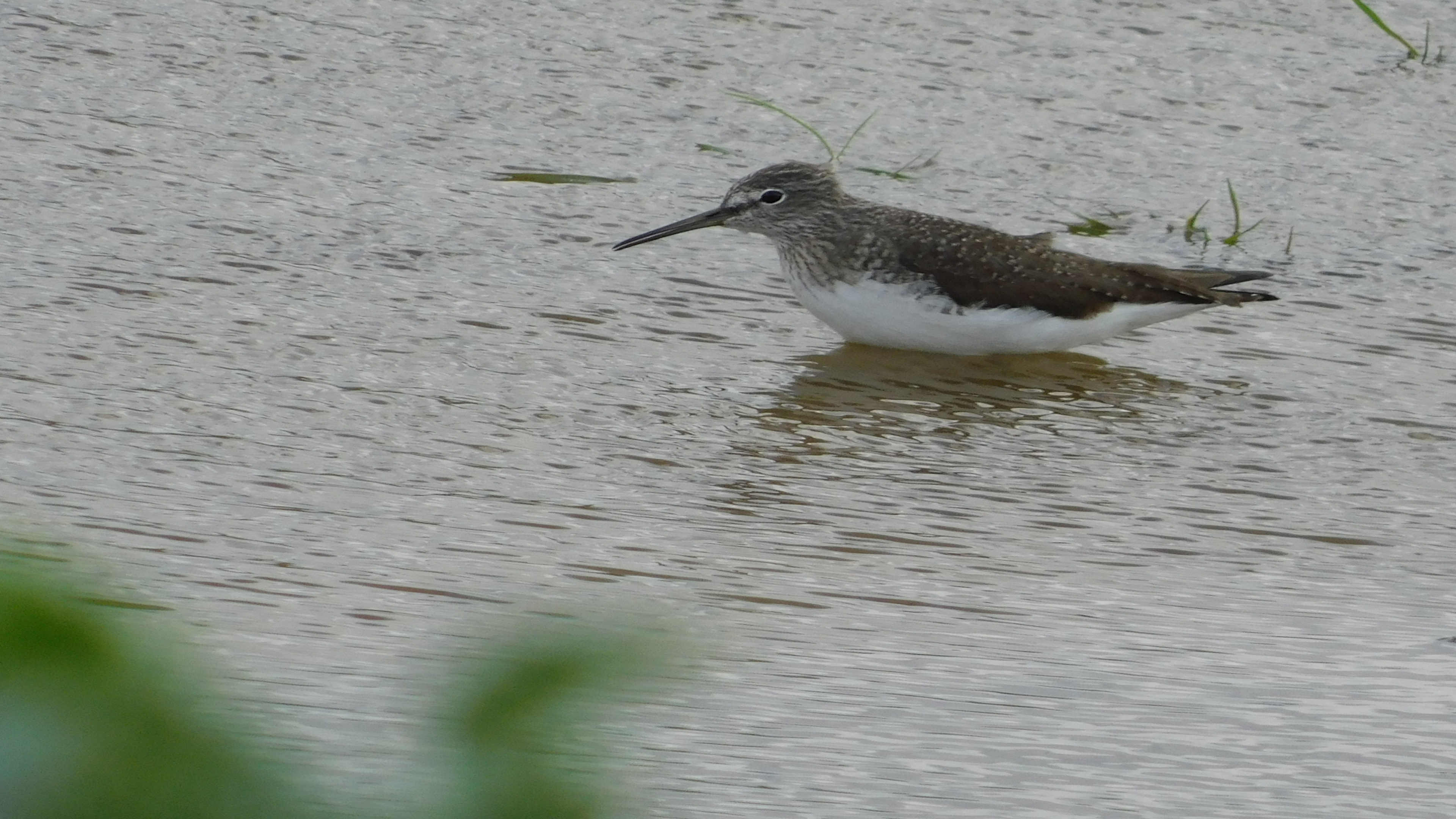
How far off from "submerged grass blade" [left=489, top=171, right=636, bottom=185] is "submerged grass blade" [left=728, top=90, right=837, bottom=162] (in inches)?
25.9

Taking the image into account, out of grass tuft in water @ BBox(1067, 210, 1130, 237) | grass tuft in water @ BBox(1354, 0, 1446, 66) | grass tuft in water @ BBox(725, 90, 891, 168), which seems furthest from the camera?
grass tuft in water @ BBox(1354, 0, 1446, 66)

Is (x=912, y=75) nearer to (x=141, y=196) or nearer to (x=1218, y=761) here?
(x=141, y=196)

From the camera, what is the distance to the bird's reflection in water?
5191mm

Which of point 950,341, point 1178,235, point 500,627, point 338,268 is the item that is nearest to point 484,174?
point 338,268

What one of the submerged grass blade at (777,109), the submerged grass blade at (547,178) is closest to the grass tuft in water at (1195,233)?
the submerged grass blade at (777,109)

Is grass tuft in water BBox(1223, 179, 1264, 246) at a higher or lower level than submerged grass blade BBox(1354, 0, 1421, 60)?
lower

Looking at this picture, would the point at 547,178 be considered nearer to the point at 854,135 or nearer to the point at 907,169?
the point at 854,135

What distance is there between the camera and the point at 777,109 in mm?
6844

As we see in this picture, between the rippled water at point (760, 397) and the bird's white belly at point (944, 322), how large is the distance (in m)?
0.11

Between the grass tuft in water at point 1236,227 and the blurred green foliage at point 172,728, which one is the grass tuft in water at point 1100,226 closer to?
the grass tuft in water at point 1236,227

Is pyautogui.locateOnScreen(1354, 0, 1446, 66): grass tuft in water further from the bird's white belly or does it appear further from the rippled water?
the bird's white belly

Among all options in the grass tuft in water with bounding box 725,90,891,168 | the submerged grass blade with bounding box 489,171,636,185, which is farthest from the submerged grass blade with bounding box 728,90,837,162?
the submerged grass blade with bounding box 489,171,636,185

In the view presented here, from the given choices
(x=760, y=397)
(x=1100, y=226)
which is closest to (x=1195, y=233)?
(x=1100, y=226)

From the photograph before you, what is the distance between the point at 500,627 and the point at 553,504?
3490mm
